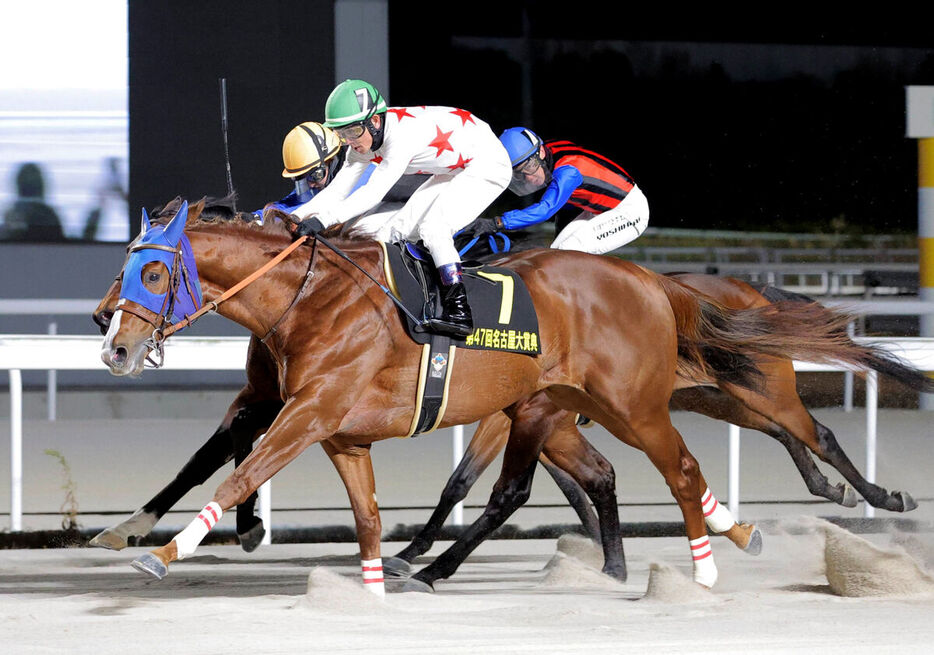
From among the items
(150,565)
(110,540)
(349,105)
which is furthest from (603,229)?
(150,565)

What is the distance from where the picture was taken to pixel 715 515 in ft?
13.7

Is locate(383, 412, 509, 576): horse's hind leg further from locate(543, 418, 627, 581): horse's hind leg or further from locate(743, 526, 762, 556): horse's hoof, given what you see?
locate(743, 526, 762, 556): horse's hoof

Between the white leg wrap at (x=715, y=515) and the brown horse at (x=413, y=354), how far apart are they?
0.35ft

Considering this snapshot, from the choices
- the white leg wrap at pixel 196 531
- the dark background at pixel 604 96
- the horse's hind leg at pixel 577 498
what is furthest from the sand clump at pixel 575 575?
the dark background at pixel 604 96

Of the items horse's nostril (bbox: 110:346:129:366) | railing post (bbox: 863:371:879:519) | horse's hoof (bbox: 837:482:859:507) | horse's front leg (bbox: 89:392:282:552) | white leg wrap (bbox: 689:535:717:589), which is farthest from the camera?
railing post (bbox: 863:371:879:519)

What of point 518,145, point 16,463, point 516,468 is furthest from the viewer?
point 16,463

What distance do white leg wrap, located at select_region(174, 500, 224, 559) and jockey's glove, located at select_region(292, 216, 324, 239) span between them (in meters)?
0.89

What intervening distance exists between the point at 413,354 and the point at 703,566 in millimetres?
1181

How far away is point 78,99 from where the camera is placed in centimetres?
1003

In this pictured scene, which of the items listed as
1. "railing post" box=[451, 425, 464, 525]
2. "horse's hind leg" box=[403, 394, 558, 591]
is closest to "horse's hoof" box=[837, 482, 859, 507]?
"horse's hind leg" box=[403, 394, 558, 591]

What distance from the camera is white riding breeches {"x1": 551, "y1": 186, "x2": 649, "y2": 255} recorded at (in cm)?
489

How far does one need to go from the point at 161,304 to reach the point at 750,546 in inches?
85.7

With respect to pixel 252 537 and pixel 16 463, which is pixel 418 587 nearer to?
pixel 252 537

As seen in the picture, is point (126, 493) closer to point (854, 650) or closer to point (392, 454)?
point (392, 454)
